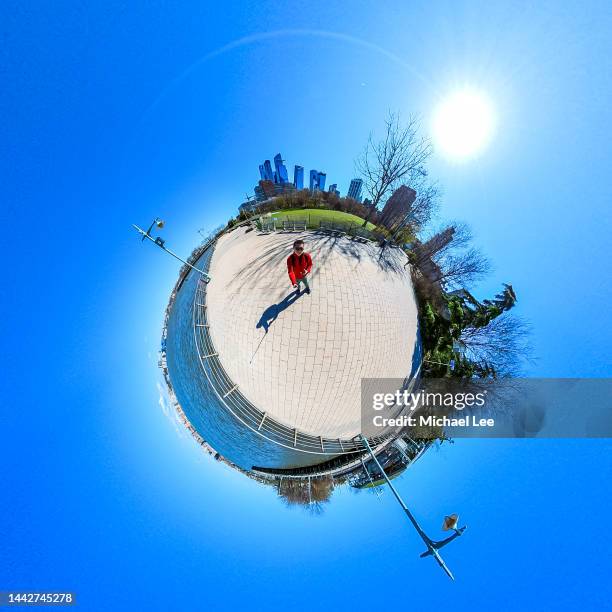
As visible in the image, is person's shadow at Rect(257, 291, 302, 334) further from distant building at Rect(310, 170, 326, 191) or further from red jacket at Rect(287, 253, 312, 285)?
Result: distant building at Rect(310, 170, 326, 191)

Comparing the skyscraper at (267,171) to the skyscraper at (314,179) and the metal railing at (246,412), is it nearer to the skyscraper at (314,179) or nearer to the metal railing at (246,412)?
the skyscraper at (314,179)

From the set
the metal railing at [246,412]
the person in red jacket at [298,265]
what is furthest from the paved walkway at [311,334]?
the person in red jacket at [298,265]

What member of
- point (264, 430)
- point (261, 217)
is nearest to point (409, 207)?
point (261, 217)

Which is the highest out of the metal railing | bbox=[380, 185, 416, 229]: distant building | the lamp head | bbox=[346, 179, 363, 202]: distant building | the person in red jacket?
bbox=[346, 179, 363, 202]: distant building

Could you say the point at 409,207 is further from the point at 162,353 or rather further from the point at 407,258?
the point at 162,353

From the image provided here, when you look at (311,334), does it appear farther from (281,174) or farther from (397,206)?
(281,174)

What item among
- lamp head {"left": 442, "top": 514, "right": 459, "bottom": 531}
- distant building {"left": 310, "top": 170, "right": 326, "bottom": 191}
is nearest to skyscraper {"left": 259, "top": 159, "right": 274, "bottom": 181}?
distant building {"left": 310, "top": 170, "right": 326, "bottom": 191}

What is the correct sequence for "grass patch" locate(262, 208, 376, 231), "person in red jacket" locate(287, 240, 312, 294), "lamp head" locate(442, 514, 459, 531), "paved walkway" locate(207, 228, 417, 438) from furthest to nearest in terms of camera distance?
1. "grass patch" locate(262, 208, 376, 231)
2. "paved walkway" locate(207, 228, 417, 438)
3. "person in red jacket" locate(287, 240, 312, 294)
4. "lamp head" locate(442, 514, 459, 531)
